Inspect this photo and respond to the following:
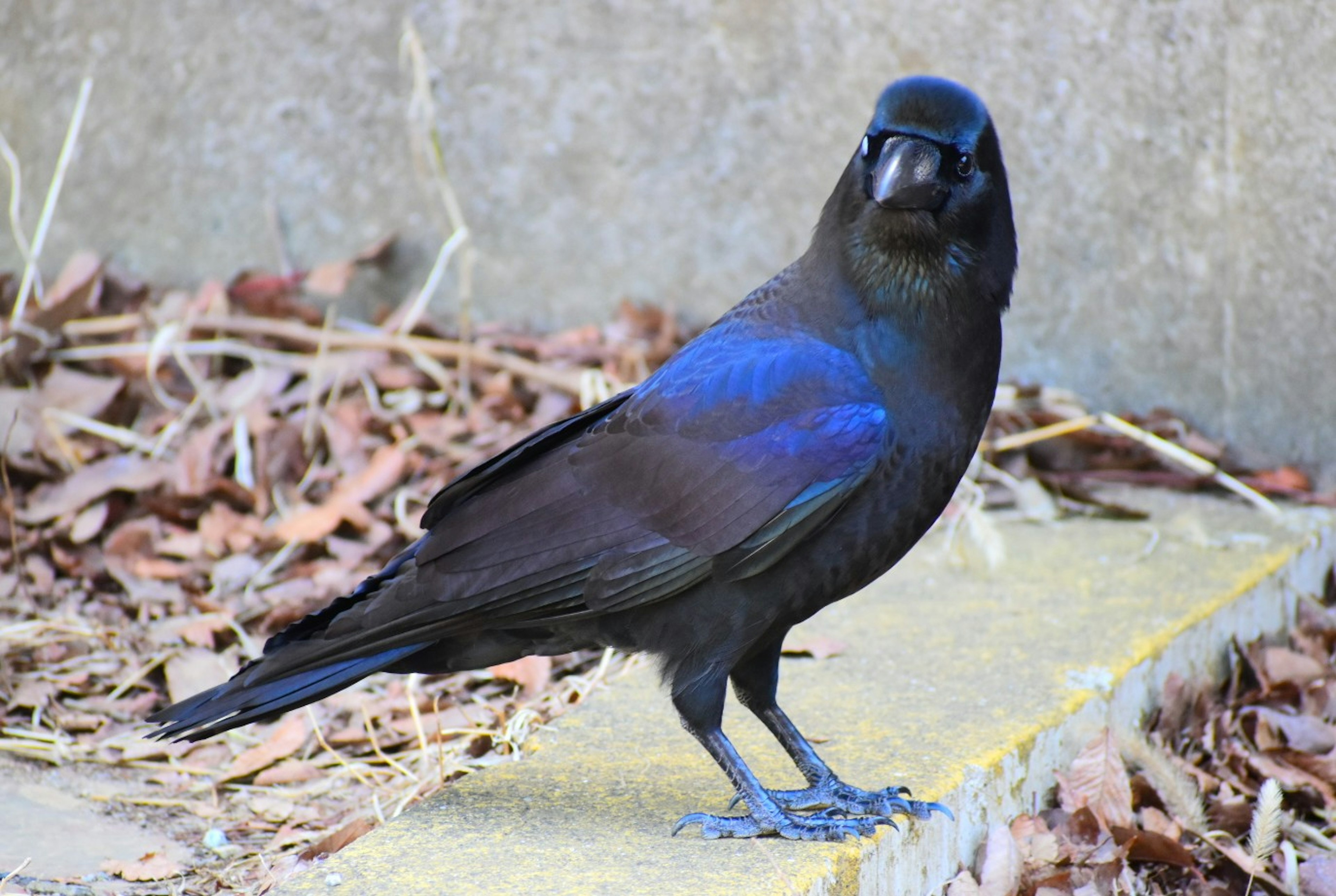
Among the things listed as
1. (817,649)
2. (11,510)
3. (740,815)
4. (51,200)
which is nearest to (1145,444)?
(817,649)

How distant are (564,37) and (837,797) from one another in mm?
3125

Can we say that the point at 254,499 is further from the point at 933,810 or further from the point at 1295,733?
the point at 1295,733

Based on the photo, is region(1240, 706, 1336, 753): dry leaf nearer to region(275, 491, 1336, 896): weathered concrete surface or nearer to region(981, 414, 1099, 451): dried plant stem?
region(275, 491, 1336, 896): weathered concrete surface

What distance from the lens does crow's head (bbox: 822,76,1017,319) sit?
2527 mm

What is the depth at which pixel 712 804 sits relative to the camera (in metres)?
2.74

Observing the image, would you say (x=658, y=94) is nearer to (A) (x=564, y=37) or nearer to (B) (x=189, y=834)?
(A) (x=564, y=37)

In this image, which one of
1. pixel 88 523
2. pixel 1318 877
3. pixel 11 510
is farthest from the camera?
pixel 88 523

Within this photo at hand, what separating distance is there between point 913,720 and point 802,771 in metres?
0.34

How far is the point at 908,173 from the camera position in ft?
8.26

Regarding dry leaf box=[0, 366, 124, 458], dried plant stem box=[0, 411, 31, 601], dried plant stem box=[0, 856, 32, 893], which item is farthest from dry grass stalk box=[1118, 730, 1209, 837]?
dry leaf box=[0, 366, 124, 458]

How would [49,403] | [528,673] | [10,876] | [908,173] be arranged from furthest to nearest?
1. [49,403]
2. [528,673]
3. [908,173]
4. [10,876]

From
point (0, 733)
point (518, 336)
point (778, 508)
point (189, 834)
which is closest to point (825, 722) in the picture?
point (778, 508)

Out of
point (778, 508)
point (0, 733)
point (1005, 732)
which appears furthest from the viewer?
point (0, 733)

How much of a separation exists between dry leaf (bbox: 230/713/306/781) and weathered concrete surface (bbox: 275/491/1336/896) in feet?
2.37
